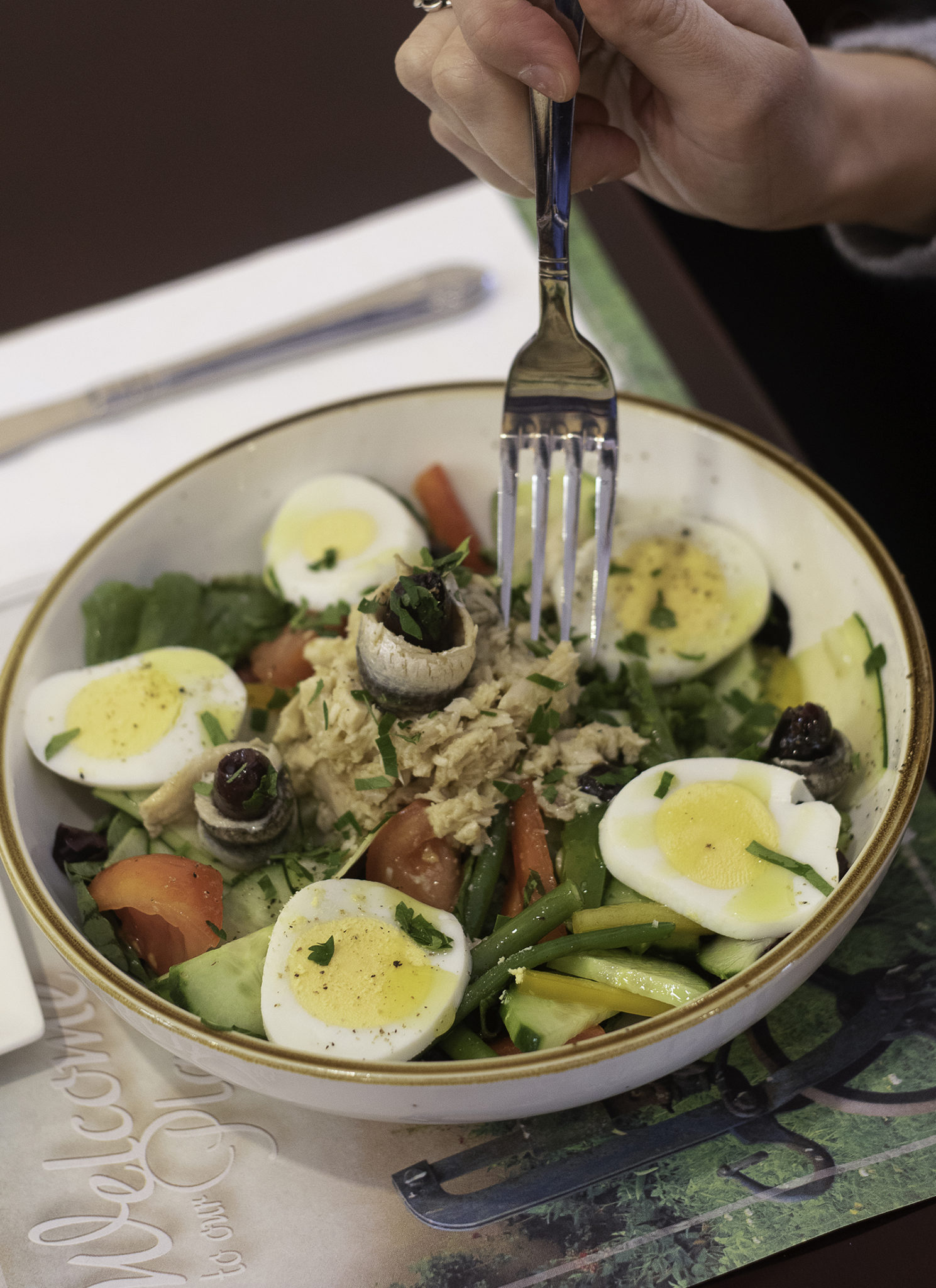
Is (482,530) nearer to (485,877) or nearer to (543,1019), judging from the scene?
(485,877)

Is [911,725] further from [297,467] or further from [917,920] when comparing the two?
[297,467]

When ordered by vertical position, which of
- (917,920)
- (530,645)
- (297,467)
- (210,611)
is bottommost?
(917,920)

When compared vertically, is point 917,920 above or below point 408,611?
below

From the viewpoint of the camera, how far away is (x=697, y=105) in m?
2.29

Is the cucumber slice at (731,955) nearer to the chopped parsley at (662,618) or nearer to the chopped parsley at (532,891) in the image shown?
the chopped parsley at (532,891)

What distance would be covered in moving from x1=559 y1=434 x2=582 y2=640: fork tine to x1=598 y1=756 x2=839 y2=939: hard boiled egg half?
1.43ft

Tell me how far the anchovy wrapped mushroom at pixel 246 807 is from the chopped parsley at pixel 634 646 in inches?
35.8

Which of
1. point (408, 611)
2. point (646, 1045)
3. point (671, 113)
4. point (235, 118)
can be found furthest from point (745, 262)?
point (646, 1045)

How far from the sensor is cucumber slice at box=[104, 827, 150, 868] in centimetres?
233

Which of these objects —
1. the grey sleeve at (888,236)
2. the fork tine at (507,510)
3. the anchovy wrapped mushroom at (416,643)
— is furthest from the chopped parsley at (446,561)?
the grey sleeve at (888,236)

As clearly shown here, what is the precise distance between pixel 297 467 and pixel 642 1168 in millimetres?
1984

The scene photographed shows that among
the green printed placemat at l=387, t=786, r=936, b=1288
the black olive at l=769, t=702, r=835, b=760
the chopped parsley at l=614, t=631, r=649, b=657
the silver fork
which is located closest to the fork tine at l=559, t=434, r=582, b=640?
the silver fork

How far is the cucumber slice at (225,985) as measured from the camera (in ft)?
6.43

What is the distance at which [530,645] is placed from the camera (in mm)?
2451
